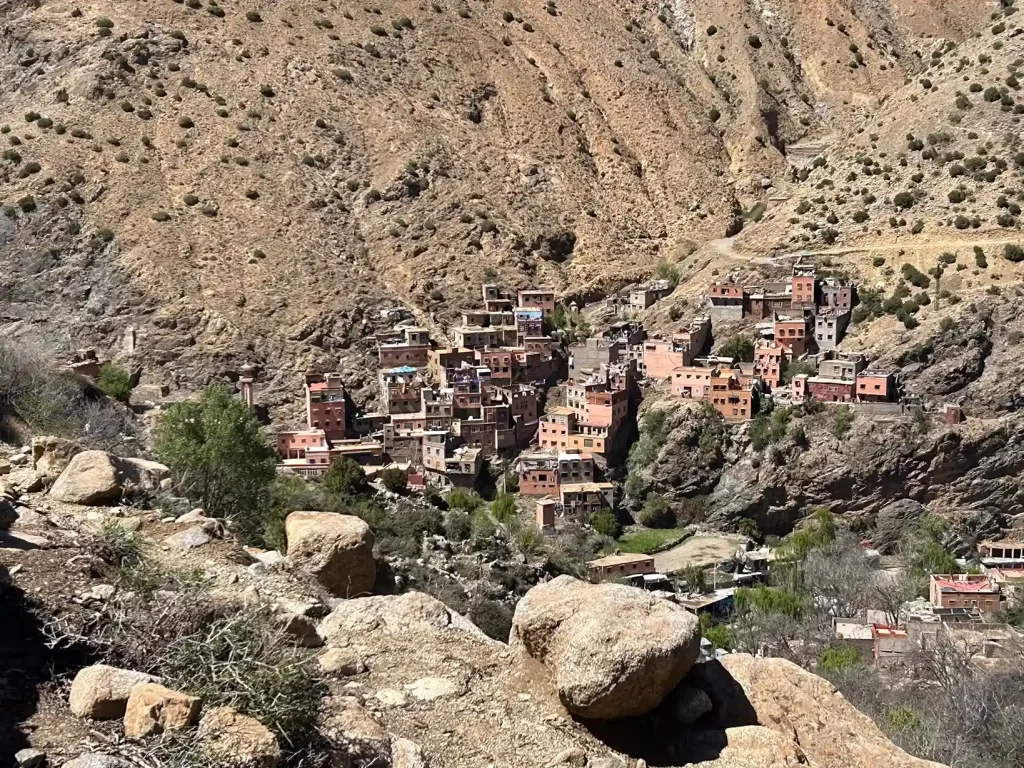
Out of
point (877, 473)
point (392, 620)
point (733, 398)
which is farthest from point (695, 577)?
point (392, 620)

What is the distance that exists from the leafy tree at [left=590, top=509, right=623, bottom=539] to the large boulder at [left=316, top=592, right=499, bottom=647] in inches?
1272

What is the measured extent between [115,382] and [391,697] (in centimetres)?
3463

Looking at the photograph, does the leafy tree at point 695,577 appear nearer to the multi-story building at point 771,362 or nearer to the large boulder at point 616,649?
the multi-story building at point 771,362

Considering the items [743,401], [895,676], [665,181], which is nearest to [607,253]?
[665,181]

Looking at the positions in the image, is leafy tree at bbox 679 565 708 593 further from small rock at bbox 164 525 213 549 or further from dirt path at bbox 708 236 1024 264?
small rock at bbox 164 525 213 549

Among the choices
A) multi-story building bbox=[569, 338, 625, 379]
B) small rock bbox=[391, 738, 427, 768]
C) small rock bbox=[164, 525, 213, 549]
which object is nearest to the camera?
small rock bbox=[391, 738, 427, 768]

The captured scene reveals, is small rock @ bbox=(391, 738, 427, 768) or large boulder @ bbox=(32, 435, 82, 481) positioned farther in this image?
large boulder @ bbox=(32, 435, 82, 481)

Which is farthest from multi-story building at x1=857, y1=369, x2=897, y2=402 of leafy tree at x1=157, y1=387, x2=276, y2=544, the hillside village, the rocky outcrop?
leafy tree at x1=157, y1=387, x2=276, y2=544

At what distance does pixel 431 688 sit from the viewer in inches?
290

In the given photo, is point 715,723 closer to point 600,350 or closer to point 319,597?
point 319,597

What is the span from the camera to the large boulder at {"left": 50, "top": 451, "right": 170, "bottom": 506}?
9.84 m

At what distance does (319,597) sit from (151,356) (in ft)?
129

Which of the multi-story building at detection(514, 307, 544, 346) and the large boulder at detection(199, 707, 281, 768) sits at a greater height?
the multi-story building at detection(514, 307, 544, 346)

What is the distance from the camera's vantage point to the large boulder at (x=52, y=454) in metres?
10.6
